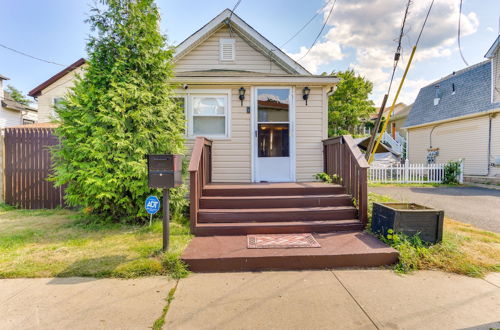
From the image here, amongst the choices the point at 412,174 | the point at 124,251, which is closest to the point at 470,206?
the point at 412,174

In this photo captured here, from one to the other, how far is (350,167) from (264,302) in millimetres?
3140

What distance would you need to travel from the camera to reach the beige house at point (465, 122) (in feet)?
35.6

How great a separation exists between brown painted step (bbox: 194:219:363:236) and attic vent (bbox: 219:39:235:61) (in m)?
5.12

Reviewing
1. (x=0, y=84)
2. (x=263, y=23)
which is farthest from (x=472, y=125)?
(x=0, y=84)

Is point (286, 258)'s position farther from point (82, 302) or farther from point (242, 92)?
point (242, 92)

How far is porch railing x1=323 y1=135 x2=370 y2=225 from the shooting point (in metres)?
3.99

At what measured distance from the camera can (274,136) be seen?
232 inches

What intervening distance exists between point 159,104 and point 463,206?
8092 mm

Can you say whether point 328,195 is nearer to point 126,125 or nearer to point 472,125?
point 126,125

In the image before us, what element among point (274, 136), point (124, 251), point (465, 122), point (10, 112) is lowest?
point (124, 251)

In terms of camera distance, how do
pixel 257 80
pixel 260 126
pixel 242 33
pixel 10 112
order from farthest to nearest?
pixel 10 112 < pixel 242 33 < pixel 260 126 < pixel 257 80

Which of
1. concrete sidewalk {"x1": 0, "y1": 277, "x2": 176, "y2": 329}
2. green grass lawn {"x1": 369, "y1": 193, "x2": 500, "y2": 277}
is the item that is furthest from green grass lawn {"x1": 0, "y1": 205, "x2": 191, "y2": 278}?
green grass lawn {"x1": 369, "y1": 193, "x2": 500, "y2": 277}

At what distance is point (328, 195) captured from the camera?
4461mm

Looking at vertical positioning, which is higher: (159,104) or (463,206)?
(159,104)
